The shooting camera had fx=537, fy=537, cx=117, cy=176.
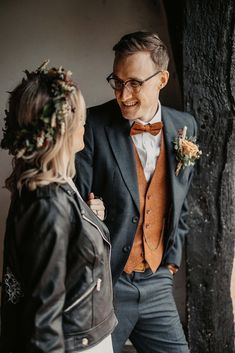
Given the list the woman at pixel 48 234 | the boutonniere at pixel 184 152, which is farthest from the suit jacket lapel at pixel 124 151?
the woman at pixel 48 234

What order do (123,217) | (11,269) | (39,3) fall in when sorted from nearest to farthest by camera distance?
(11,269)
(123,217)
(39,3)

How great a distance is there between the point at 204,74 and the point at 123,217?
1017 mm

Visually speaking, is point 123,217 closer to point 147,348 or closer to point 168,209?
point 168,209

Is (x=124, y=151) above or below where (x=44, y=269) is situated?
above

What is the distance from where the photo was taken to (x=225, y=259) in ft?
11.4

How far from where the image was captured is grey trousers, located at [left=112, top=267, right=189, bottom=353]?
2980 millimetres

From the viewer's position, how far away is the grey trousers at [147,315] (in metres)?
2.98

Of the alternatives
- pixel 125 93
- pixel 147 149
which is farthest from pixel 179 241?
pixel 125 93

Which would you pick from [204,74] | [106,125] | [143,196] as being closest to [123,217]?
[143,196]

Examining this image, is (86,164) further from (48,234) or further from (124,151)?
(48,234)

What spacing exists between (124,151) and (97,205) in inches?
12.9

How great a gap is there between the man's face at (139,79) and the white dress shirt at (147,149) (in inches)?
4.5

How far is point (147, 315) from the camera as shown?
3006 mm

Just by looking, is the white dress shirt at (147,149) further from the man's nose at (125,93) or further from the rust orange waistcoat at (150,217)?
the man's nose at (125,93)
